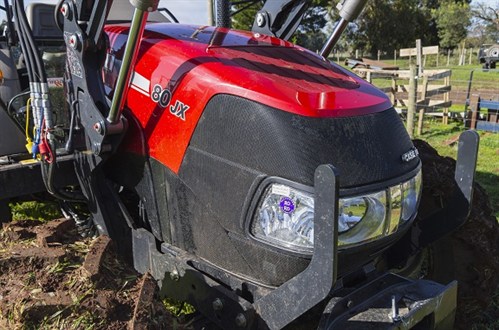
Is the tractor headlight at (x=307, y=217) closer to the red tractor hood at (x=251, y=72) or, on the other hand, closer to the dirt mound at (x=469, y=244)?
the red tractor hood at (x=251, y=72)

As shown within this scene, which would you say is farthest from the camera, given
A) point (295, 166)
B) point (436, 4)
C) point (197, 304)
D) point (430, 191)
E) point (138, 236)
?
point (436, 4)

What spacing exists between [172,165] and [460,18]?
46.5 m

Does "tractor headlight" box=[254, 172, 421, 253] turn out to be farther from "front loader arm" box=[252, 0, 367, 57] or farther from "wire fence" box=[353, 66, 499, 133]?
"wire fence" box=[353, 66, 499, 133]

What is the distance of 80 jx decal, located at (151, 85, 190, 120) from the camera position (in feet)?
7.12

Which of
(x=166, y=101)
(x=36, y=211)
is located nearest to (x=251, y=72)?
(x=166, y=101)

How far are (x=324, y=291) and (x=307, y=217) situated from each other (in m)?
0.27

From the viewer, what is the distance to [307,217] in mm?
1837

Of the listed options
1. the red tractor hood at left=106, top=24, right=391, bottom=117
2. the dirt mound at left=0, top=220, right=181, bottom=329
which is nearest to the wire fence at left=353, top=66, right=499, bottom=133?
the red tractor hood at left=106, top=24, right=391, bottom=117

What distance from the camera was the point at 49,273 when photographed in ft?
6.32

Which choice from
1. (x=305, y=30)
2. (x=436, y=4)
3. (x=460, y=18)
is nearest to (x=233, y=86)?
(x=305, y=30)

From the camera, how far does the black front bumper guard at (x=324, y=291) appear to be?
1646mm

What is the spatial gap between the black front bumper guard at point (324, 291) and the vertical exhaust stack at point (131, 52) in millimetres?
563

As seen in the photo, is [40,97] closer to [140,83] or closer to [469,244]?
[140,83]

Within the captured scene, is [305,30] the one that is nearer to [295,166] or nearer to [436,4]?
[436,4]
